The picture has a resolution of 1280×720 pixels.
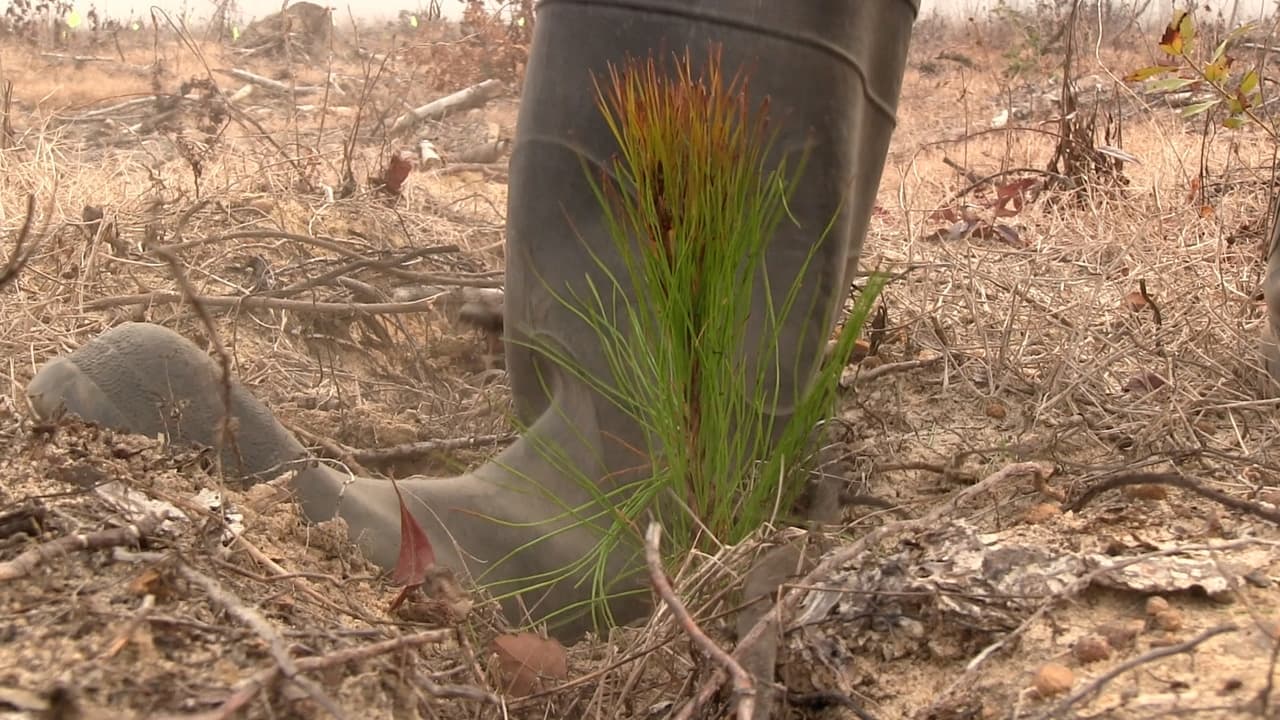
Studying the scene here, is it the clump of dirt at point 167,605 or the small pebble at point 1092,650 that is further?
the small pebble at point 1092,650

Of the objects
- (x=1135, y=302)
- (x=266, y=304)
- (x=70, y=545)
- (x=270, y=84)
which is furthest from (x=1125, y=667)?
(x=270, y=84)

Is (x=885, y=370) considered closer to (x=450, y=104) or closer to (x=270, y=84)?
(x=450, y=104)

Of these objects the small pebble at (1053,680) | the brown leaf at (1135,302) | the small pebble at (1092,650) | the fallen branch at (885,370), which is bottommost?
the fallen branch at (885,370)

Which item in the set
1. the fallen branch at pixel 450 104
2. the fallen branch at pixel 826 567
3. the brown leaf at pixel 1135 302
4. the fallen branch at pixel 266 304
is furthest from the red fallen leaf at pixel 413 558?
the fallen branch at pixel 450 104

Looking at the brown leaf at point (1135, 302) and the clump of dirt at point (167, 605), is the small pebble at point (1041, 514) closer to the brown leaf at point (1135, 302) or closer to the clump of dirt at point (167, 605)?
the clump of dirt at point (167, 605)

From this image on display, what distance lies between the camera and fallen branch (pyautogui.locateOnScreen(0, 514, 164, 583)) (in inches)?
36.0

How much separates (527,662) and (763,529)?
0.26 meters

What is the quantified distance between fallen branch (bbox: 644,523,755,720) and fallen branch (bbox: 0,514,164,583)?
0.44 meters

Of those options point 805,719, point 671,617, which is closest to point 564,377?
point 671,617

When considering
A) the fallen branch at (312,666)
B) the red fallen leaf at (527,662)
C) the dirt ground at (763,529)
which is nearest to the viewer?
the fallen branch at (312,666)

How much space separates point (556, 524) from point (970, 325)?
1013 mm

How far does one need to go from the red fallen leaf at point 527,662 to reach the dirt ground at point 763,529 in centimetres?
1

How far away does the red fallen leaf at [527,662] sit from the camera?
1147 millimetres

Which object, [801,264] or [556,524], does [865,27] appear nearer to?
[801,264]
